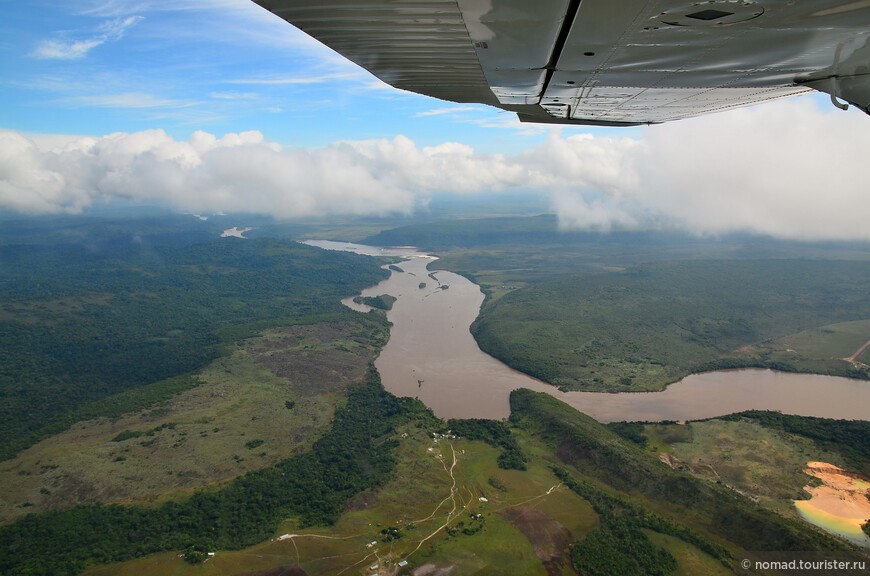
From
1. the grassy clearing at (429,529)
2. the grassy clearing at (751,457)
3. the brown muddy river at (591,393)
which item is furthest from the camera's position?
the brown muddy river at (591,393)

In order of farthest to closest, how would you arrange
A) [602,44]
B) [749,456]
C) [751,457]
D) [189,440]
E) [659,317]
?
[659,317] → [189,440] → [749,456] → [751,457] → [602,44]

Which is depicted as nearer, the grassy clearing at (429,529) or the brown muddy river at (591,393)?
the grassy clearing at (429,529)

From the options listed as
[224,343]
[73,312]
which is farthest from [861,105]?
[73,312]

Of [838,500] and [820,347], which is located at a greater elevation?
[820,347]

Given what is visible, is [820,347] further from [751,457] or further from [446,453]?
[446,453]

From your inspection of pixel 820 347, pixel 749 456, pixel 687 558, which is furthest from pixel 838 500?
pixel 820 347

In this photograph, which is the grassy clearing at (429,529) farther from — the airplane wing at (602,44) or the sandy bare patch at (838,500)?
the airplane wing at (602,44)

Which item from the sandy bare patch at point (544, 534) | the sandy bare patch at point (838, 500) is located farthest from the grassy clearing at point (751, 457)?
the sandy bare patch at point (544, 534)
